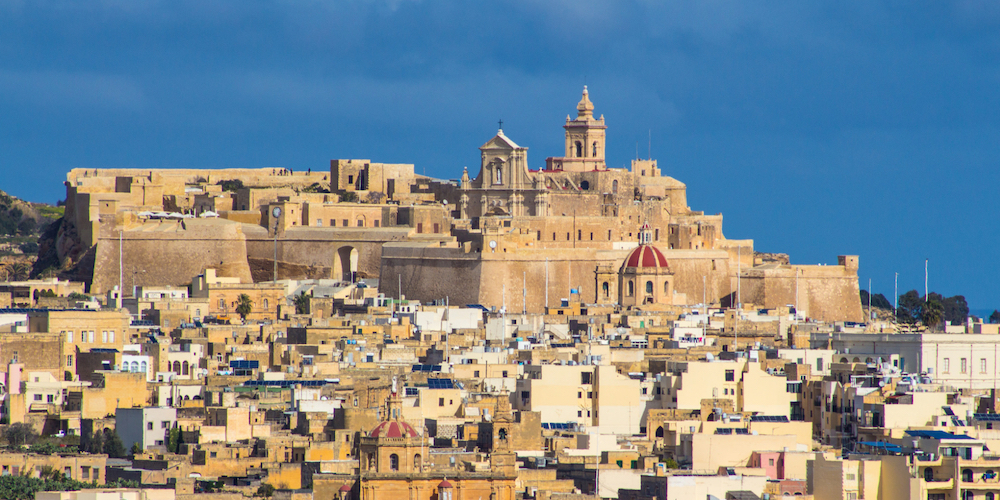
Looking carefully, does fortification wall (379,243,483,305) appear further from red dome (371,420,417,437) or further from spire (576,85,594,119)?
red dome (371,420,417,437)

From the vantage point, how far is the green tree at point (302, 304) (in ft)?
235

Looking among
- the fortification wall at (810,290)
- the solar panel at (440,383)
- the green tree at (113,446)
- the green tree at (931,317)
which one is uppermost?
the fortification wall at (810,290)

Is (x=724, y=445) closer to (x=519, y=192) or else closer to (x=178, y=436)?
(x=178, y=436)

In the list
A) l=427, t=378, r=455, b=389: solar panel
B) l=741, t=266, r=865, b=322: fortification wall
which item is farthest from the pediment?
l=427, t=378, r=455, b=389: solar panel

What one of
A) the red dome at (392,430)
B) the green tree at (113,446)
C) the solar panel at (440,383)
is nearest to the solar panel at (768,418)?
the solar panel at (440,383)

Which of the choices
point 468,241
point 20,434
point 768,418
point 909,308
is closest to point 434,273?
point 468,241

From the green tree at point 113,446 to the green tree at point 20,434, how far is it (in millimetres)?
1732

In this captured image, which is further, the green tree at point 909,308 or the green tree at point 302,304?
the green tree at point 909,308

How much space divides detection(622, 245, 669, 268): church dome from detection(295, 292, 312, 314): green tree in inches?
429

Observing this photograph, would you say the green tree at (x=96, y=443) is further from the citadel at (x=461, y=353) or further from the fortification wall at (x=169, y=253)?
the fortification wall at (x=169, y=253)

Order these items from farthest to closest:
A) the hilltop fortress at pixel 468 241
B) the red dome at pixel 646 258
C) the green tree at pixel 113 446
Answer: the hilltop fortress at pixel 468 241
the red dome at pixel 646 258
the green tree at pixel 113 446

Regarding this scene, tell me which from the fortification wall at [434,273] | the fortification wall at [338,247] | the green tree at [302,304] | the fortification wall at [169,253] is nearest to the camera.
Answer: the green tree at [302,304]

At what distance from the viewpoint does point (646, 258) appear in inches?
2945

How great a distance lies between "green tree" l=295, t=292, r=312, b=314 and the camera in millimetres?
71688
